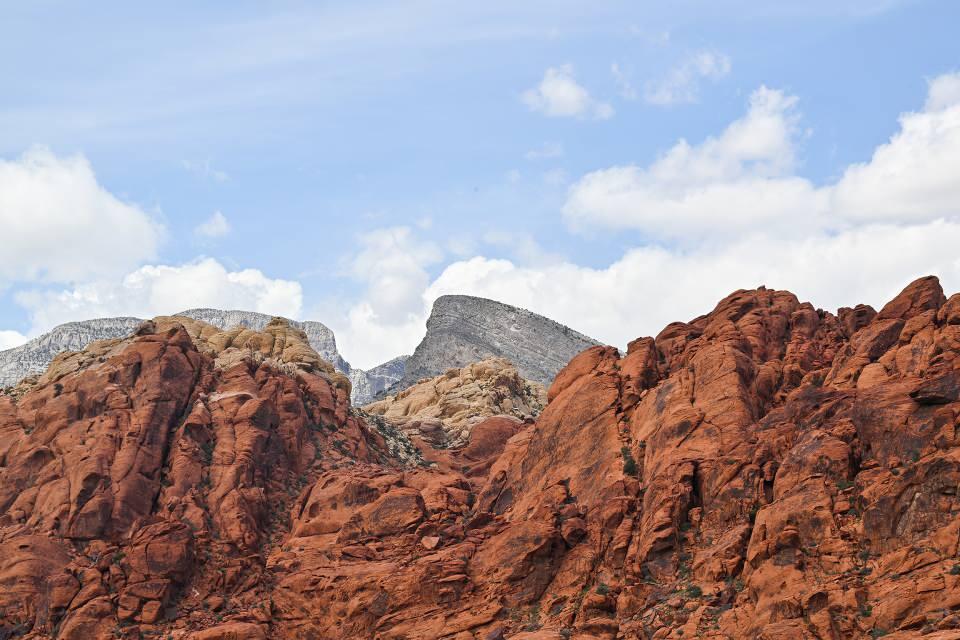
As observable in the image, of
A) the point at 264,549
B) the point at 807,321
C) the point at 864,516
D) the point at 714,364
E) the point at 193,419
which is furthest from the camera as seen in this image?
the point at 193,419

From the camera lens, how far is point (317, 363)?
123625 millimetres

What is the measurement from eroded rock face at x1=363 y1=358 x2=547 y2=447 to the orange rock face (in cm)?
2092

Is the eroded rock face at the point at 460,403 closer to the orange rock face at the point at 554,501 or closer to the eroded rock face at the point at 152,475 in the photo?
the eroded rock face at the point at 152,475

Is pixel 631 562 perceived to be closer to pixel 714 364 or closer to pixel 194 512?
pixel 714 364

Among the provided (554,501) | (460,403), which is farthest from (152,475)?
(460,403)

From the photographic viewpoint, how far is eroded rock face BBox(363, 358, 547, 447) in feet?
427

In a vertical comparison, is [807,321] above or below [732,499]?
above

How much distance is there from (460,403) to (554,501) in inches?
2465

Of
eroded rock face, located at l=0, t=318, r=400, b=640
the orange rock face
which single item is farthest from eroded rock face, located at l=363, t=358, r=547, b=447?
the orange rock face

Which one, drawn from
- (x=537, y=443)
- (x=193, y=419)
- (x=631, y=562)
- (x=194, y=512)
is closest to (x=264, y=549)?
(x=194, y=512)

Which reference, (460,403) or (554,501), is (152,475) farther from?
(460,403)

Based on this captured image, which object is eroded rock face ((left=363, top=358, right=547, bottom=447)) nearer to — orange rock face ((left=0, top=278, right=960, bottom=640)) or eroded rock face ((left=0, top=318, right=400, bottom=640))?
eroded rock face ((left=0, top=318, right=400, bottom=640))

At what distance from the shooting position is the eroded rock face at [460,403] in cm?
13000

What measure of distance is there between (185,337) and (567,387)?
37.1 meters
